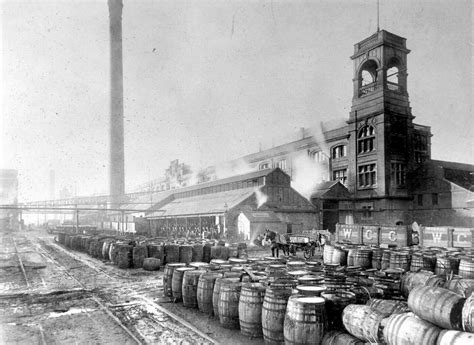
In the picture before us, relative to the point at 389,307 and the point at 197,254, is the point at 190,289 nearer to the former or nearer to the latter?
the point at 389,307

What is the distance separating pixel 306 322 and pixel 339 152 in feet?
138

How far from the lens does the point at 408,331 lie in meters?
5.31

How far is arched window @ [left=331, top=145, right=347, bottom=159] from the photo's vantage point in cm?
4566

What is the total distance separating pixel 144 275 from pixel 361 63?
34.6 metres

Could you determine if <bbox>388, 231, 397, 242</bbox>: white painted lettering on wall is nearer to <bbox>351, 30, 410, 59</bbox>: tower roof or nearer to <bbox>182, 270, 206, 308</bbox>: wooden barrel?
<bbox>182, 270, 206, 308</bbox>: wooden barrel

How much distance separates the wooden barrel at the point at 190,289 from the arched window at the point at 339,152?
126ft

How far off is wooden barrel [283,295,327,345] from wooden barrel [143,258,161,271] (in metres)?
12.0

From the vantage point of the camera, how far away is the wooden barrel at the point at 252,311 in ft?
24.7

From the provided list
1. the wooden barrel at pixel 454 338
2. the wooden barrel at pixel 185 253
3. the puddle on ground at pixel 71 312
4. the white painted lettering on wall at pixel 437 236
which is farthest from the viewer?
the white painted lettering on wall at pixel 437 236

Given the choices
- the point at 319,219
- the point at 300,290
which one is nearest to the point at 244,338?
the point at 300,290

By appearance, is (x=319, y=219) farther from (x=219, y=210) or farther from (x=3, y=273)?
(x=3, y=273)

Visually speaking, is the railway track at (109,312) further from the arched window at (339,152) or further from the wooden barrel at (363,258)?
the arched window at (339,152)

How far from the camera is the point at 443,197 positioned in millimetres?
37531

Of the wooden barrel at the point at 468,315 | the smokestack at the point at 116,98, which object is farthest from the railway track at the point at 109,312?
the smokestack at the point at 116,98
